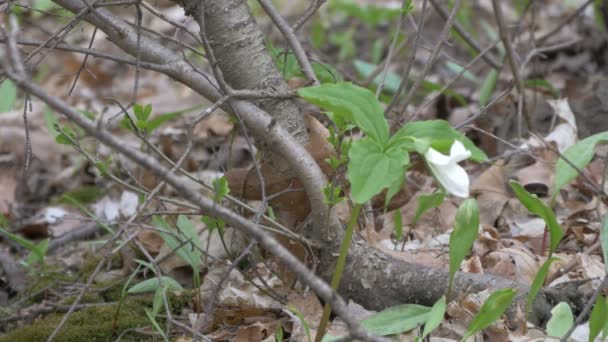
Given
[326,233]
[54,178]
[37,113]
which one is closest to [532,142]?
[326,233]

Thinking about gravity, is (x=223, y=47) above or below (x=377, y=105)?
above

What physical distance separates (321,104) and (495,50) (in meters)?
2.86

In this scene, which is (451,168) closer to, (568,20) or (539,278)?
(539,278)

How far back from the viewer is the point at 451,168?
111cm

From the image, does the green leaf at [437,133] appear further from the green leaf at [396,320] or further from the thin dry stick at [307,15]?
the thin dry stick at [307,15]

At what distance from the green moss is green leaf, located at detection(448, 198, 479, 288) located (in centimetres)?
84

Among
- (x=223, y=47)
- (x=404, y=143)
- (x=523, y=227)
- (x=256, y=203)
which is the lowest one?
(x=523, y=227)

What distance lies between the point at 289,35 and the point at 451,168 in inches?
28.5

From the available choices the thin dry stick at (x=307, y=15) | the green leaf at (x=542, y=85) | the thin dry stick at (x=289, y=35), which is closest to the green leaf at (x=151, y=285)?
the thin dry stick at (x=289, y=35)

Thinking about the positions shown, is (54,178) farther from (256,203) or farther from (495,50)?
(495,50)

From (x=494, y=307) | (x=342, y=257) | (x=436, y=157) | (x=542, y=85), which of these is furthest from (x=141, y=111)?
(x=542, y=85)

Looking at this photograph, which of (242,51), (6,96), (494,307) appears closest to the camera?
(494,307)

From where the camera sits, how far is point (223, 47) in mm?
1615

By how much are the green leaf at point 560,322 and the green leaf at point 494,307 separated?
176mm
